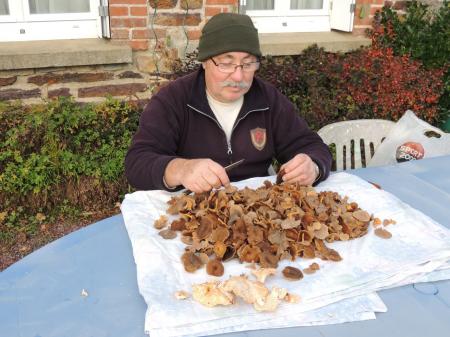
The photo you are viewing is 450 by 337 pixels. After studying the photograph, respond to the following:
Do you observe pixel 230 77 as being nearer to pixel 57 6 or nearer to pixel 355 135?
pixel 355 135

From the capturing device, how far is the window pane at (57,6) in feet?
12.4

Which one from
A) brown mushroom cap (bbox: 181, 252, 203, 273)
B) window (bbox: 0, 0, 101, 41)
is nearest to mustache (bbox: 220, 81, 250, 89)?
brown mushroom cap (bbox: 181, 252, 203, 273)

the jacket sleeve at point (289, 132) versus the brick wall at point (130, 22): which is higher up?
the brick wall at point (130, 22)

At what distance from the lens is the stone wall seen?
3.63m

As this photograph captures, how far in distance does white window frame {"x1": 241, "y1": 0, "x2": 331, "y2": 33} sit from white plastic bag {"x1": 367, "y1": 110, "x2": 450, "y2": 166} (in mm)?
1999

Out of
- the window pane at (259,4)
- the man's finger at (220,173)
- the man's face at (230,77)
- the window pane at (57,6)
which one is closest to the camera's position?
the man's finger at (220,173)

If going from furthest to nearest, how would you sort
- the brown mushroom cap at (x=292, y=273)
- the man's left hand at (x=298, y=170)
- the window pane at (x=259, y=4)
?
the window pane at (x=259, y=4) < the man's left hand at (x=298, y=170) < the brown mushroom cap at (x=292, y=273)

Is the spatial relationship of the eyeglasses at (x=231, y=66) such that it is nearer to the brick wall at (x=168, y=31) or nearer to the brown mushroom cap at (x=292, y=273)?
the brown mushroom cap at (x=292, y=273)

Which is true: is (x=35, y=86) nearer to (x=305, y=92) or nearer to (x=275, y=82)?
(x=275, y=82)

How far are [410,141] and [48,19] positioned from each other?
2.63m

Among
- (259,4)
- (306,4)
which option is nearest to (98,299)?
(259,4)

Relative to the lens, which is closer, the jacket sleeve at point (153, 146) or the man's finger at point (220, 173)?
the man's finger at point (220, 173)

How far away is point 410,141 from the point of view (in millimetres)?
2738

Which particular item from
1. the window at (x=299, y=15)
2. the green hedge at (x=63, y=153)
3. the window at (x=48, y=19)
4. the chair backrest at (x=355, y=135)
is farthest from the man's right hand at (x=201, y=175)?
the window at (x=299, y=15)
